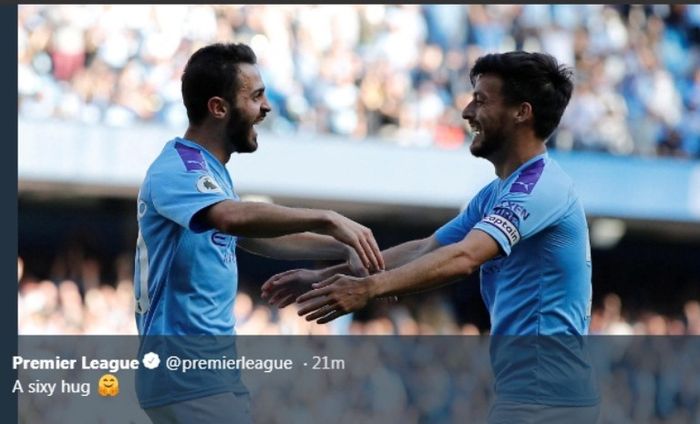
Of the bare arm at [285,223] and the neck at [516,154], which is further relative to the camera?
the neck at [516,154]

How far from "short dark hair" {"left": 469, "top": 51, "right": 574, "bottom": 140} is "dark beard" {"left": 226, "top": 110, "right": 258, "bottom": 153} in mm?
998

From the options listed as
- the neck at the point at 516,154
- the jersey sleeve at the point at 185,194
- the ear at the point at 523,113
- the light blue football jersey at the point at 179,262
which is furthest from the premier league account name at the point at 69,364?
the ear at the point at 523,113

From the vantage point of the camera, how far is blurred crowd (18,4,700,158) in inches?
511

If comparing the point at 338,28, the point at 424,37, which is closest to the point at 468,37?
the point at 424,37

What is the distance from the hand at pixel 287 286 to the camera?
5688 millimetres

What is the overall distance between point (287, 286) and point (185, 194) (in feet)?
2.81

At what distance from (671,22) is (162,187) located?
1165 centimetres

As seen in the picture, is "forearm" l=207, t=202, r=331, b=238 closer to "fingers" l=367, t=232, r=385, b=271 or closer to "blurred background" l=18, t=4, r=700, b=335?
"fingers" l=367, t=232, r=385, b=271

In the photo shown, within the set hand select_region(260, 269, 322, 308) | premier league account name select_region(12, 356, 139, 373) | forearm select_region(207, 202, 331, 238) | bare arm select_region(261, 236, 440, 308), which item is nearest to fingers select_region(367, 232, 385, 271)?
forearm select_region(207, 202, 331, 238)

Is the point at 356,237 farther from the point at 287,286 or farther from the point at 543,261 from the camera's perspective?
the point at 287,286

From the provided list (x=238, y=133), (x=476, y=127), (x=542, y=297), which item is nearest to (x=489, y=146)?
(x=476, y=127)

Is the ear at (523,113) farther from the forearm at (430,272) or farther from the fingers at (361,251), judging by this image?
the fingers at (361,251)

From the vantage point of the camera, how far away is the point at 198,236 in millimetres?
5188

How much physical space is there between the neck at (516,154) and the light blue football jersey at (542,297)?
0.10 m
